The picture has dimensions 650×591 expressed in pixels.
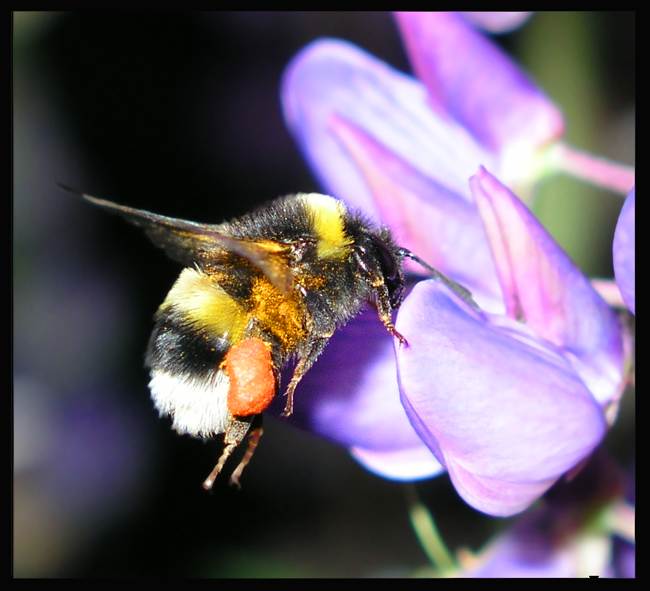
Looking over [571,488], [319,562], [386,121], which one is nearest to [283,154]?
[319,562]

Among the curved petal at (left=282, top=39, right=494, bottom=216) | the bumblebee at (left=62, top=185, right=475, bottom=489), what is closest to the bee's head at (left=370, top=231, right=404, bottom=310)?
the bumblebee at (left=62, top=185, right=475, bottom=489)

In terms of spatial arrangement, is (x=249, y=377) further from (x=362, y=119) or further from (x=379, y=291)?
(x=362, y=119)

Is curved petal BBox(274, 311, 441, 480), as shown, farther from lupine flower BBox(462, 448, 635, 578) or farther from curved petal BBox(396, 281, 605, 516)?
lupine flower BBox(462, 448, 635, 578)

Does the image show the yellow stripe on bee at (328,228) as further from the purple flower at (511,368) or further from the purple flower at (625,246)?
the purple flower at (625,246)

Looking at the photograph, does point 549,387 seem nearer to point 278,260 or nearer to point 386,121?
point 278,260

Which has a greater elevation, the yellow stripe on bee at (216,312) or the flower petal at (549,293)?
the yellow stripe on bee at (216,312)

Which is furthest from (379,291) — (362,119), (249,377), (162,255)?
(162,255)

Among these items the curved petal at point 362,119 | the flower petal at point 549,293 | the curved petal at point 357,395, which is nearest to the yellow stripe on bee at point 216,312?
the curved petal at point 357,395
